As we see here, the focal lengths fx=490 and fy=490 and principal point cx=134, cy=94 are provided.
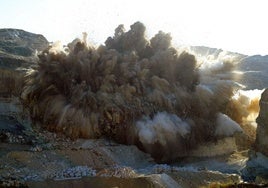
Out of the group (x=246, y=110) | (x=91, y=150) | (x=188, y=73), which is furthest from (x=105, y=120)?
(x=246, y=110)

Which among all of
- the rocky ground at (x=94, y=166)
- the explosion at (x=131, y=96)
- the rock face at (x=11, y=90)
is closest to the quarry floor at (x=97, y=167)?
the rocky ground at (x=94, y=166)

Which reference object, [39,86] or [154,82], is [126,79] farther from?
[39,86]

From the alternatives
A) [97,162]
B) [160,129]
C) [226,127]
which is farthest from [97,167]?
[226,127]

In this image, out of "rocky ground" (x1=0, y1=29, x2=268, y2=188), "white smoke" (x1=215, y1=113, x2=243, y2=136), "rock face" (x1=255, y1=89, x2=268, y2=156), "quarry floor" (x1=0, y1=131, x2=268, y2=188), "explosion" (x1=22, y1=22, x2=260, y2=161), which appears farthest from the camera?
"white smoke" (x1=215, y1=113, x2=243, y2=136)

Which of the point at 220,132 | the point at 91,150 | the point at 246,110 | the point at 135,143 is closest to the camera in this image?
the point at 91,150

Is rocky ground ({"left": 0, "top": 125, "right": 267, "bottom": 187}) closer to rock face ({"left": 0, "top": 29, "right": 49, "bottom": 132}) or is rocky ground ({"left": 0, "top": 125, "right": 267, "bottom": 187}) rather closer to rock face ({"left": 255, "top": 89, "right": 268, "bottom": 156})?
rock face ({"left": 255, "top": 89, "right": 268, "bottom": 156})

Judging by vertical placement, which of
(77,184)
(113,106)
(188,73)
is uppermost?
(188,73)

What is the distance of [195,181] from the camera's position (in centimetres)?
1900

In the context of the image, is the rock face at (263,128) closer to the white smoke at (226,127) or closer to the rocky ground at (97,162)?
the rocky ground at (97,162)

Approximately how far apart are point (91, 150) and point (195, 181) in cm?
575

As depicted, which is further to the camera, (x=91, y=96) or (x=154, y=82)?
(x=154, y=82)

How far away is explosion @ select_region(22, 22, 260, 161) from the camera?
2486 centimetres

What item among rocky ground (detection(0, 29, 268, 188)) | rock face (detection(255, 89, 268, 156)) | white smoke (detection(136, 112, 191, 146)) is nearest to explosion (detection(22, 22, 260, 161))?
white smoke (detection(136, 112, 191, 146))

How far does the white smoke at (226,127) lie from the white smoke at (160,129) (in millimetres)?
1946
